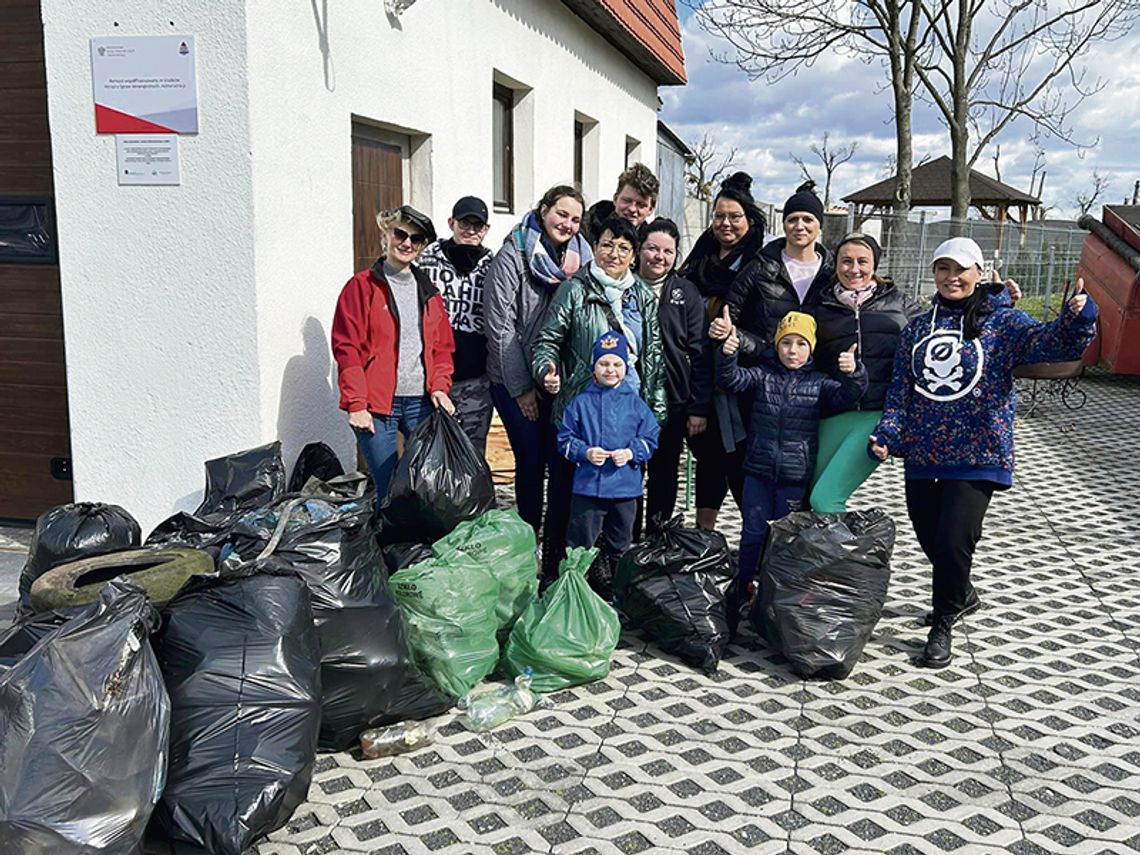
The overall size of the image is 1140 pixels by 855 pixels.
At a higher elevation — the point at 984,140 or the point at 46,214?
the point at 984,140

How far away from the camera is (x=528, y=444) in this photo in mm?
4684

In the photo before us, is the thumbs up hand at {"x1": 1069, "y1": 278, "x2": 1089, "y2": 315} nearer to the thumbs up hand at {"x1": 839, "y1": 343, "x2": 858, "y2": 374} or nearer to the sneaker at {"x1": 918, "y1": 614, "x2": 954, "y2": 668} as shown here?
the thumbs up hand at {"x1": 839, "y1": 343, "x2": 858, "y2": 374}

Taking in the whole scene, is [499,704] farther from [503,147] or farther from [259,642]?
[503,147]

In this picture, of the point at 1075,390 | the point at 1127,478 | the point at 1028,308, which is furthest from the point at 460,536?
the point at 1028,308

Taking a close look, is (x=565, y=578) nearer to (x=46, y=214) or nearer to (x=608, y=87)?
(x=46, y=214)

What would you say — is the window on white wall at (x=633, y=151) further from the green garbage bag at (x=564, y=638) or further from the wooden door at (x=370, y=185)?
the green garbage bag at (x=564, y=638)

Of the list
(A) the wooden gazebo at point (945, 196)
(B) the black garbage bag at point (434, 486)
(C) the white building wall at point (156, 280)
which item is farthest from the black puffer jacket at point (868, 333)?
(A) the wooden gazebo at point (945, 196)

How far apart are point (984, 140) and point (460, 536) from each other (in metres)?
19.3

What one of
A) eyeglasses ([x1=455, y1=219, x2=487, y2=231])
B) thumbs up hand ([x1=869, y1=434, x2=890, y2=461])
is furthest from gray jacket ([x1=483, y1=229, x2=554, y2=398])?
thumbs up hand ([x1=869, y1=434, x2=890, y2=461])

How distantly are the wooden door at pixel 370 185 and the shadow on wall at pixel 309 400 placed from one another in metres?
→ 0.68

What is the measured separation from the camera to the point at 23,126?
4.63 meters

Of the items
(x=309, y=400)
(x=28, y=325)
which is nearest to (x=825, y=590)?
(x=309, y=400)

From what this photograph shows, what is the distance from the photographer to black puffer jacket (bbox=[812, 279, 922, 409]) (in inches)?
165

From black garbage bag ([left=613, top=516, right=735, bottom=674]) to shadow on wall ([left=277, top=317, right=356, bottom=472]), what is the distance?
66.4 inches
